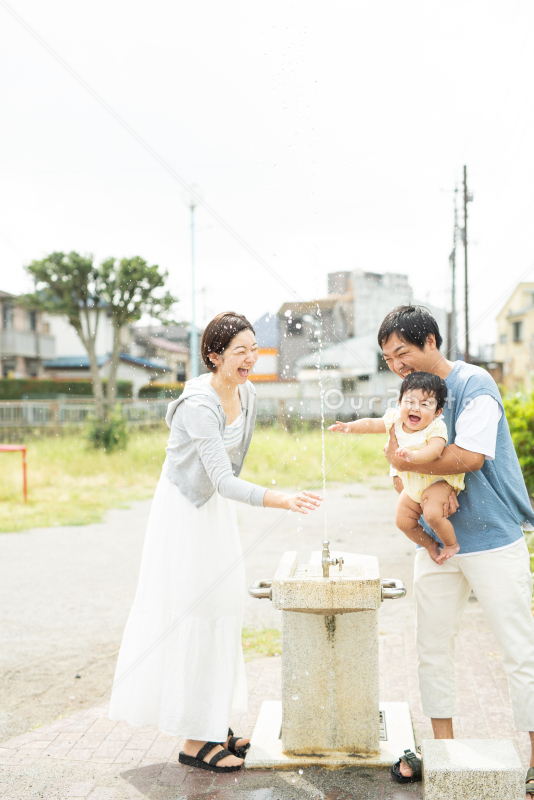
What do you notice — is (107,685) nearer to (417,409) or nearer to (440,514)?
(440,514)

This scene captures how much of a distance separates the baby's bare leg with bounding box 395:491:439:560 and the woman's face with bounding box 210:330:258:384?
0.73 meters

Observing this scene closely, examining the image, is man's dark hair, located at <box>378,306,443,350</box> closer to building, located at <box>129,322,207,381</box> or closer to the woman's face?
the woman's face

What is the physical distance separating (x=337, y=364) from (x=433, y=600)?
35.4 ft

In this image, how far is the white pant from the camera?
88.2 inches

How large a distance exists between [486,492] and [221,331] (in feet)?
3.55

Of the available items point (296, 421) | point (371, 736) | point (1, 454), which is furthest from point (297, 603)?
point (1, 454)

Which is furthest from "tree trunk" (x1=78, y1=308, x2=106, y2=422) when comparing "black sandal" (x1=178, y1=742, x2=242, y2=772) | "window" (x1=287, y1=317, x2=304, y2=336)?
"black sandal" (x1=178, y1=742, x2=242, y2=772)

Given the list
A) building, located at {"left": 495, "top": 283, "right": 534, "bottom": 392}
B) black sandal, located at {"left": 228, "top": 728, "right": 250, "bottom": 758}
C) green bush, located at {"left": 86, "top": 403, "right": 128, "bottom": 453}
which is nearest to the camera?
black sandal, located at {"left": 228, "top": 728, "right": 250, "bottom": 758}

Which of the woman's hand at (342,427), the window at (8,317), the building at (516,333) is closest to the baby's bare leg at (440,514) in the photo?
the woman's hand at (342,427)

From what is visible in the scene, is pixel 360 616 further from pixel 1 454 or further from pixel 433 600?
pixel 1 454

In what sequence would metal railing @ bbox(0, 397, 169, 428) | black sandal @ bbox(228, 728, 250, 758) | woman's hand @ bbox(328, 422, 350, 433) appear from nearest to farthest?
1. woman's hand @ bbox(328, 422, 350, 433)
2. black sandal @ bbox(228, 728, 250, 758)
3. metal railing @ bbox(0, 397, 169, 428)

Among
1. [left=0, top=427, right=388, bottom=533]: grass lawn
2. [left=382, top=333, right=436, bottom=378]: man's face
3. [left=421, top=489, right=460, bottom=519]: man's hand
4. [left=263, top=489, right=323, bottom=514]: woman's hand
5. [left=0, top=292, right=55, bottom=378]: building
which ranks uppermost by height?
[left=0, top=292, right=55, bottom=378]: building

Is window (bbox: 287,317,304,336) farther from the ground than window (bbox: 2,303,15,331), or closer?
closer

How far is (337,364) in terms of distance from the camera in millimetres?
13062
